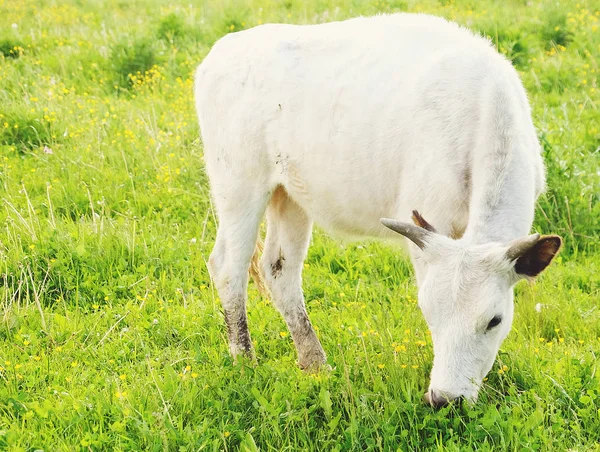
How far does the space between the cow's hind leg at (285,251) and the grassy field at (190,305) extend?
0.88 feet

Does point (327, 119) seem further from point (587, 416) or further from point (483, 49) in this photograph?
point (587, 416)

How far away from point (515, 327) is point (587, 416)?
108cm

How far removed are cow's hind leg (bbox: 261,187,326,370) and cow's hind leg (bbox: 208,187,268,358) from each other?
268 millimetres

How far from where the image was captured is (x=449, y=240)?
11.1ft

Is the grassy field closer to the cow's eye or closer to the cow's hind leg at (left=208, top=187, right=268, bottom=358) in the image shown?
the cow's hind leg at (left=208, top=187, right=268, bottom=358)

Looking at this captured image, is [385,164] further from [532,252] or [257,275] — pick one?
[257,275]

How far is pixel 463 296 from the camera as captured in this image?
332 centimetres

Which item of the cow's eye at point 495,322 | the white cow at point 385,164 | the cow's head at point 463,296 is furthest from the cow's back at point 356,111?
the cow's eye at point 495,322

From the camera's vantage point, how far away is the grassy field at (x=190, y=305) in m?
3.68

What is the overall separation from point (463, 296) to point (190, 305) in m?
2.33

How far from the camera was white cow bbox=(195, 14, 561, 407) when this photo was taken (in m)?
3.37

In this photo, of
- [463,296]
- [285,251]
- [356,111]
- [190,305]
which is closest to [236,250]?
[285,251]

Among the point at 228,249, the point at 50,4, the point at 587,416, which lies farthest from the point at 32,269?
the point at 50,4

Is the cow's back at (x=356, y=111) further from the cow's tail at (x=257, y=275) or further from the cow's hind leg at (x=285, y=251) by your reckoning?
the cow's tail at (x=257, y=275)
